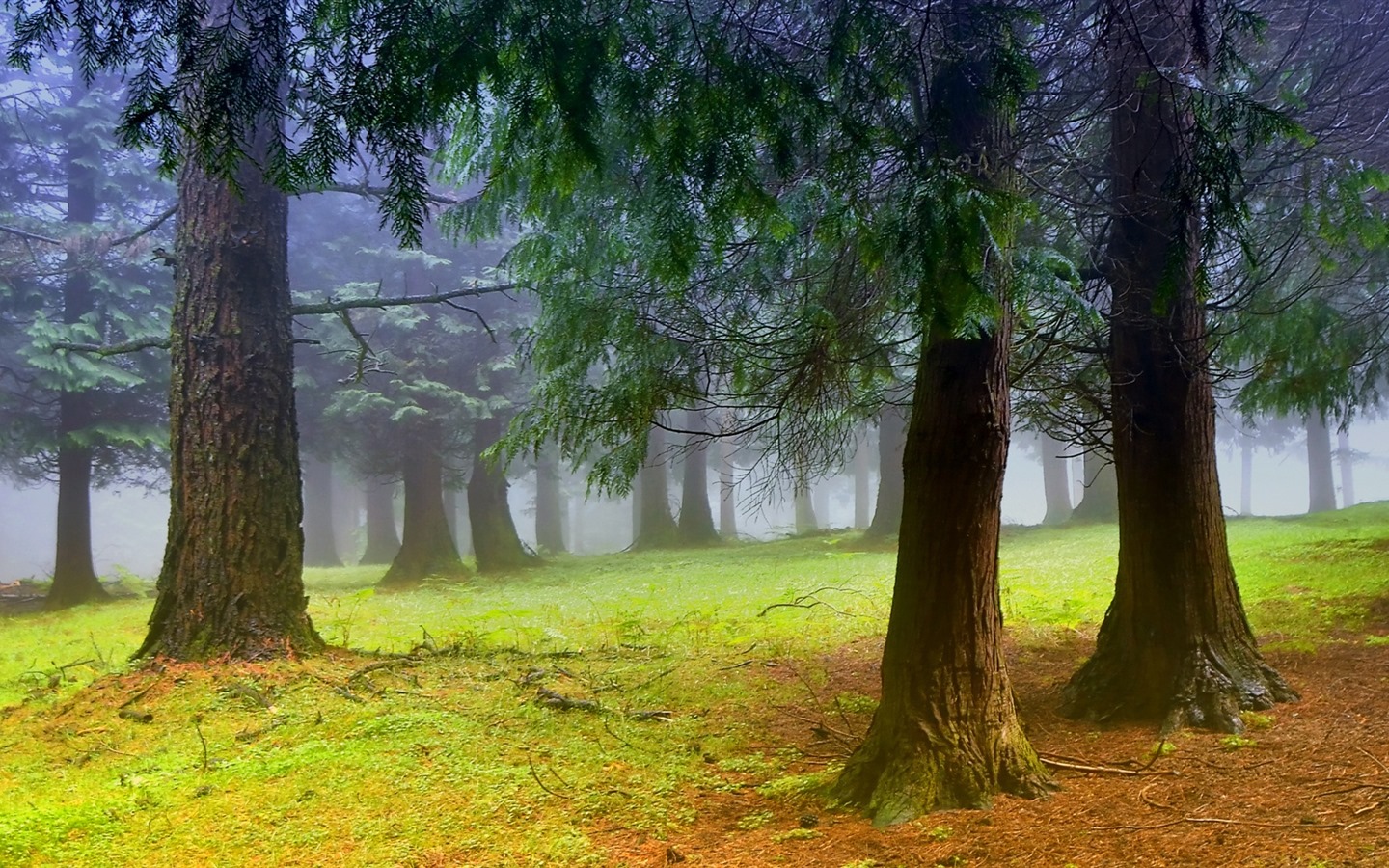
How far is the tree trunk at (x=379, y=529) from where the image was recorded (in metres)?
22.7

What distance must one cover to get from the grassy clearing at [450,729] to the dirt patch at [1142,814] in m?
0.21

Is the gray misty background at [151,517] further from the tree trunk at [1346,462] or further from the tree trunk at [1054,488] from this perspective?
the tree trunk at [1054,488]

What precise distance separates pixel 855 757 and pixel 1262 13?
17.9 ft

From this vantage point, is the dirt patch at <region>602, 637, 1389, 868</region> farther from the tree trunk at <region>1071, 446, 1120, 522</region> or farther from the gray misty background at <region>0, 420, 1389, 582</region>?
the gray misty background at <region>0, 420, 1389, 582</region>

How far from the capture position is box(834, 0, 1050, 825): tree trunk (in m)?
3.77

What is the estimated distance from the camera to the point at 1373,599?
716cm

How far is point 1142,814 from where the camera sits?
3.48 metres

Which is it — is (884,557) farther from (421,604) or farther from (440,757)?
(440,757)

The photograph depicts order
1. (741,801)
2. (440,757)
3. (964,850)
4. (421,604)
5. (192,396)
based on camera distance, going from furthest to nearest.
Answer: (421,604) < (192,396) < (440,757) < (741,801) < (964,850)

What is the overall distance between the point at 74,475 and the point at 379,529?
10.5 m

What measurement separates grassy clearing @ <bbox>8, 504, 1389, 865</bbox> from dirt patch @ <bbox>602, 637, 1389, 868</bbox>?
0.21 meters

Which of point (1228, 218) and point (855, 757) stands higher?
point (1228, 218)

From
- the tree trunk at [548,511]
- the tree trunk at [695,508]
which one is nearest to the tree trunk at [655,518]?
the tree trunk at [695,508]

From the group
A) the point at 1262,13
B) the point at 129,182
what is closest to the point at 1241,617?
the point at 1262,13
